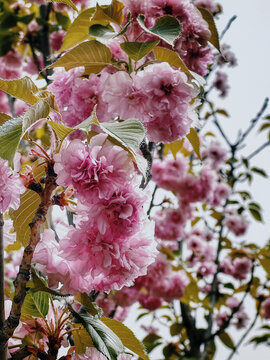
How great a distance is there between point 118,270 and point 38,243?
144mm

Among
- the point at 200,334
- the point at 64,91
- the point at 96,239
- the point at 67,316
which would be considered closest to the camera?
the point at 96,239

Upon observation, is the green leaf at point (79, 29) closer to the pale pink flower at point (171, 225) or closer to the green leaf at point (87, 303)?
the green leaf at point (87, 303)

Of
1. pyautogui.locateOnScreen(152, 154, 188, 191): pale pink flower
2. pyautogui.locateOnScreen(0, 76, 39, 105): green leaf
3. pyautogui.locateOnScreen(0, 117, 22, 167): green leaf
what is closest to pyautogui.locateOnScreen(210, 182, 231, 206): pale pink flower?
pyautogui.locateOnScreen(152, 154, 188, 191): pale pink flower

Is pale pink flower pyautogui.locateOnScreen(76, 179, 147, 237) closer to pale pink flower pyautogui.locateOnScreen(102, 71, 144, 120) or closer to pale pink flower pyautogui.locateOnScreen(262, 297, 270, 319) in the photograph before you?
pale pink flower pyautogui.locateOnScreen(102, 71, 144, 120)

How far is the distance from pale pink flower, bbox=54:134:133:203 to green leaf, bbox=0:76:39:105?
166mm

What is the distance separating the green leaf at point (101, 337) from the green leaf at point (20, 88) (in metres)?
0.39

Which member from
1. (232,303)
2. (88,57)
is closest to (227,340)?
(232,303)

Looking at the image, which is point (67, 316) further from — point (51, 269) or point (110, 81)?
point (110, 81)

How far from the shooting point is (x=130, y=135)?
0.55m

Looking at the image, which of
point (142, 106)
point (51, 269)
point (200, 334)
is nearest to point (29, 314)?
point (51, 269)

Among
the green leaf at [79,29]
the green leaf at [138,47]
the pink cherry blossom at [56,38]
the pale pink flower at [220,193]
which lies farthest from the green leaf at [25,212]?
the pale pink flower at [220,193]

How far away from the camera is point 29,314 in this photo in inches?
30.4

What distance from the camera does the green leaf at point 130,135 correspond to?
1.71ft

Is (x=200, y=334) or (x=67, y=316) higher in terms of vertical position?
(x=67, y=316)
